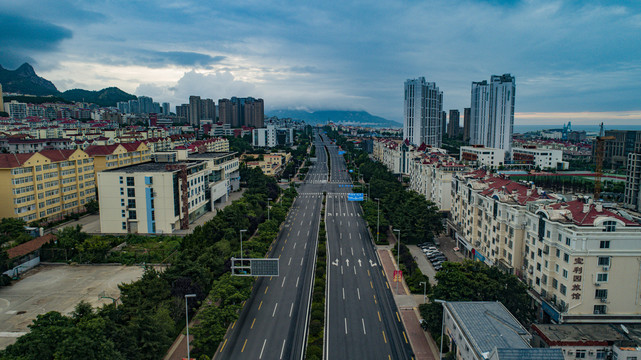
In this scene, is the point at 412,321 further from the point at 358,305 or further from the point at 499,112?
the point at 499,112

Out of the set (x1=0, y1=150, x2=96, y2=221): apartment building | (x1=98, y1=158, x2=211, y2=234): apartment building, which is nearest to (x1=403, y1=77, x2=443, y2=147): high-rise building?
(x1=98, y1=158, x2=211, y2=234): apartment building

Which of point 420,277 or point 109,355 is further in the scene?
point 420,277

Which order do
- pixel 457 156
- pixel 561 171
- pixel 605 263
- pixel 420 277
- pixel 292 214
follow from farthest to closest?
pixel 457 156 < pixel 561 171 < pixel 292 214 < pixel 420 277 < pixel 605 263

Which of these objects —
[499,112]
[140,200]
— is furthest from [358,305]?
[499,112]

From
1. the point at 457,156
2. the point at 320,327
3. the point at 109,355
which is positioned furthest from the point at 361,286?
the point at 457,156

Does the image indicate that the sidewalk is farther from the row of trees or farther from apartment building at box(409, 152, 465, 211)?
apartment building at box(409, 152, 465, 211)

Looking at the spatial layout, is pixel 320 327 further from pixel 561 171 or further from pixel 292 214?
pixel 561 171

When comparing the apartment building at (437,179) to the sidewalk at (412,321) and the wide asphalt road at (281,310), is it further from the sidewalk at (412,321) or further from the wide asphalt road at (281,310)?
the wide asphalt road at (281,310)
